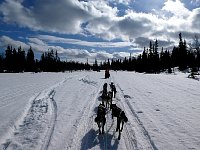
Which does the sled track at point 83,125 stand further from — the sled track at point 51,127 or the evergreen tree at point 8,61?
the evergreen tree at point 8,61

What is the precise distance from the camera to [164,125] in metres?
10.1

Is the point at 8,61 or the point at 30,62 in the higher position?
the point at 8,61

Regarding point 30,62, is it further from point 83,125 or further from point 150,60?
point 83,125

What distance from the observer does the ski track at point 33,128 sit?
7.85 meters

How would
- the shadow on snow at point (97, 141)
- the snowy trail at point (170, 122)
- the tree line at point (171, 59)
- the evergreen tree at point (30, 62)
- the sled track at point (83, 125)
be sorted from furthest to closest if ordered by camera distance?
the evergreen tree at point (30, 62) → the tree line at point (171, 59) → the snowy trail at point (170, 122) → the sled track at point (83, 125) → the shadow on snow at point (97, 141)

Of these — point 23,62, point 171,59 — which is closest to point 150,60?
point 171,59

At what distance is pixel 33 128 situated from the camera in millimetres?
9570

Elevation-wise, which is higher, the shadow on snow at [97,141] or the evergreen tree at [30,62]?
the evergreen tree at [30,62]

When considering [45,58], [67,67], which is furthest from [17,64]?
[67,67]

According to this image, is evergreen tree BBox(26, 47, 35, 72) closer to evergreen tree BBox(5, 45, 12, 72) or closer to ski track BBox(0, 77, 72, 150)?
evergreen tree BBox(5, 45, 12, 72)

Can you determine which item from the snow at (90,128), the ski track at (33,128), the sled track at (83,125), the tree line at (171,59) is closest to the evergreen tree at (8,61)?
the tree line at (171,59)

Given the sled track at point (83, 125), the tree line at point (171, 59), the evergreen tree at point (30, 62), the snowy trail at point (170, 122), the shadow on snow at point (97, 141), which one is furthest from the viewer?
the evergreen tree at point (30, 62)

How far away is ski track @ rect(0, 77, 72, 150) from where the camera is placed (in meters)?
7.85

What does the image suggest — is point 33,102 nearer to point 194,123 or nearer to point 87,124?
point 87,124
